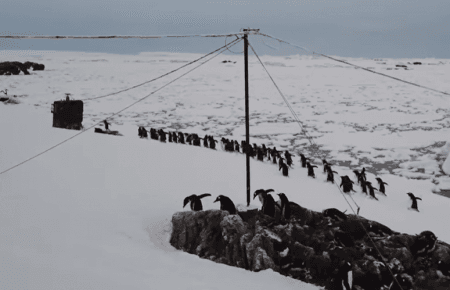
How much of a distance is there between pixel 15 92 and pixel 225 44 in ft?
63.8

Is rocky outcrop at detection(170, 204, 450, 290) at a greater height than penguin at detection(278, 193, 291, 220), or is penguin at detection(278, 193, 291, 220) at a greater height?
penguin at detection(278, 193, 291, 220)

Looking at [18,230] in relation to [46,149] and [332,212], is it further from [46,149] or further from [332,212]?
[46,149]

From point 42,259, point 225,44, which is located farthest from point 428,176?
point 42,259

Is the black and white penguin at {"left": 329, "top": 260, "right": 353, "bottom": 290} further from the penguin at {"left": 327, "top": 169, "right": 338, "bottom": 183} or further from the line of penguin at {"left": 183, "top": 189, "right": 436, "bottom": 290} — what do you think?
the penguin at {"left": 327, "top": 169, "right": 338, "bottom": 183}

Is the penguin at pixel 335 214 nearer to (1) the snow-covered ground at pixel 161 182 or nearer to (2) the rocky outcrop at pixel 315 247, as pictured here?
(2) the rocky outcrop at pixel 315 247

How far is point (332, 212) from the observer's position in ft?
10.8

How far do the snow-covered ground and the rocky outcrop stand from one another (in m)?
0.15

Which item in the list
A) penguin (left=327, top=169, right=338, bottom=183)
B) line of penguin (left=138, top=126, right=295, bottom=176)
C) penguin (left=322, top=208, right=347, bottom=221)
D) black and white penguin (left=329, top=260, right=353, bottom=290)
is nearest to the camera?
black and white penguin (left=329, top=260, right=353, bottom=290)

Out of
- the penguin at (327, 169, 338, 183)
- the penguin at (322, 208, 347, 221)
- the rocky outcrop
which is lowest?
the penguin at (327, 169, 338, 183)

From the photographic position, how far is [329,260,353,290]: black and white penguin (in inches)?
106

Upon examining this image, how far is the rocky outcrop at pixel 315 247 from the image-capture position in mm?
2711

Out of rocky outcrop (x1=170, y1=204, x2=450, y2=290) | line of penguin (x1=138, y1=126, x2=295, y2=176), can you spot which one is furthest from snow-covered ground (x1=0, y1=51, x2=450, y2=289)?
line of penguin (x1=138, y1=126, x2=295, y2=176)

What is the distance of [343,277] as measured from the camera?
8.86 feet

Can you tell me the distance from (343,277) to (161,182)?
3510mm
